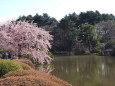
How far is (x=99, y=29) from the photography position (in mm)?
54406

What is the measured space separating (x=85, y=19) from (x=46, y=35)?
43.6 metres

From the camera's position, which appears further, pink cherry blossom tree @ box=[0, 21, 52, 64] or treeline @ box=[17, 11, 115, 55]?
treeline @ box=[17, 11, 115, 55]

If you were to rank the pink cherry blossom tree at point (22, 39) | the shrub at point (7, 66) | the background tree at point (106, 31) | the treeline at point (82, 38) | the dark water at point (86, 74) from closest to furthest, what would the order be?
the shrub at point (7, 66), the dark water at point (86, 74), the pink cherry blossom tree at point (22, 39), the treeline at point (82, 38), the background tree at point (106, 31)

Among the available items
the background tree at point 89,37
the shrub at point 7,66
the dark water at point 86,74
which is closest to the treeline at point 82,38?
the background tree at point 89,37

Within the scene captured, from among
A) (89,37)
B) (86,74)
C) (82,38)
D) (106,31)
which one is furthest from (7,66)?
(106,31)

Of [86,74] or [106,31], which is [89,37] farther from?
[86,74]

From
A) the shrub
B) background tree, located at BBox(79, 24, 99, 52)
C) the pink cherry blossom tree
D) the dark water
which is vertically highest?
background tree, located at BBox(79, 24, 99, 52)

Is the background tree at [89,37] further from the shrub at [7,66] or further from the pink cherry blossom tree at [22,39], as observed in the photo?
the shrub at [7,66]

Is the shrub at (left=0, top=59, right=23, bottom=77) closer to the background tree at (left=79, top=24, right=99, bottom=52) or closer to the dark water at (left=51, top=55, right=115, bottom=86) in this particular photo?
the dark water at (left=51, top=55, right=115, bottom=86)

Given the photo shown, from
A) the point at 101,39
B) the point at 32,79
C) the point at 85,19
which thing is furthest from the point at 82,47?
the point at 32,79

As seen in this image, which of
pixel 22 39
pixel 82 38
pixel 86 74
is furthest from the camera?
pixel 82 38

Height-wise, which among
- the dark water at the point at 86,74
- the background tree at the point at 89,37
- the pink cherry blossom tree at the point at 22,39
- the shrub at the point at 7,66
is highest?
the background tree at the point at 89,37

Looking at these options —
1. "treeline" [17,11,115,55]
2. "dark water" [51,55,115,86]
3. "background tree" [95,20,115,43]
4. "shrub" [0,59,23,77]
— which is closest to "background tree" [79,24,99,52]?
"treeline" [17,11,115,55]

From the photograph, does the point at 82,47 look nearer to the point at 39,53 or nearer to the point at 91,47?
the point at 91,47
